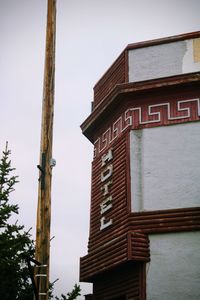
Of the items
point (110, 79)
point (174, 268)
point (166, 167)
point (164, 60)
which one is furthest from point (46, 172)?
point (110, 79)

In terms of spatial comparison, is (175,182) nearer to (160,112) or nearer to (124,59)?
(160,112)

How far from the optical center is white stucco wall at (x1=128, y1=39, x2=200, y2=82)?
17.2 meters

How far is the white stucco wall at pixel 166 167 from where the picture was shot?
1577cm

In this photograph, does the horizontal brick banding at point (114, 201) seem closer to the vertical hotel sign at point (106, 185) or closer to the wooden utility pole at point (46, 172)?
the vertical hotel sign at point (106, 185)

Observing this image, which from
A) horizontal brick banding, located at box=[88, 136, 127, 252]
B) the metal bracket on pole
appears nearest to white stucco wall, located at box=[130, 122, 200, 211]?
horizontal brick banding, located at box=[88, 136, 127, 252]

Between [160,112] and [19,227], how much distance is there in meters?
5.91

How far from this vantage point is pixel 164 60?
17562 millimetres

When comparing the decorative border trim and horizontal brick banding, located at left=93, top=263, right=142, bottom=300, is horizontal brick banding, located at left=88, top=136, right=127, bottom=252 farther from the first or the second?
horizontal brick banding, located at left=93, top=263, right=142, bottom=300

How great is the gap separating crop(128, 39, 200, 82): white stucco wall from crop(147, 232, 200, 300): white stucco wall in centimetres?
558

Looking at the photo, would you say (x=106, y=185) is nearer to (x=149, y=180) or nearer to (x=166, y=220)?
(x=149, y=180)

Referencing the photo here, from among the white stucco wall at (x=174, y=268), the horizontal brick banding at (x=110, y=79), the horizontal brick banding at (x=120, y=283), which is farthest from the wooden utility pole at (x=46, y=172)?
the horizontal brick banding at (x=110, y=79)

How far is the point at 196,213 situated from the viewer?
49.9 ft

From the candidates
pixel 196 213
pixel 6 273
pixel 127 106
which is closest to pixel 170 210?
pixel 196 213

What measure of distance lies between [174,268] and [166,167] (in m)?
3.21
